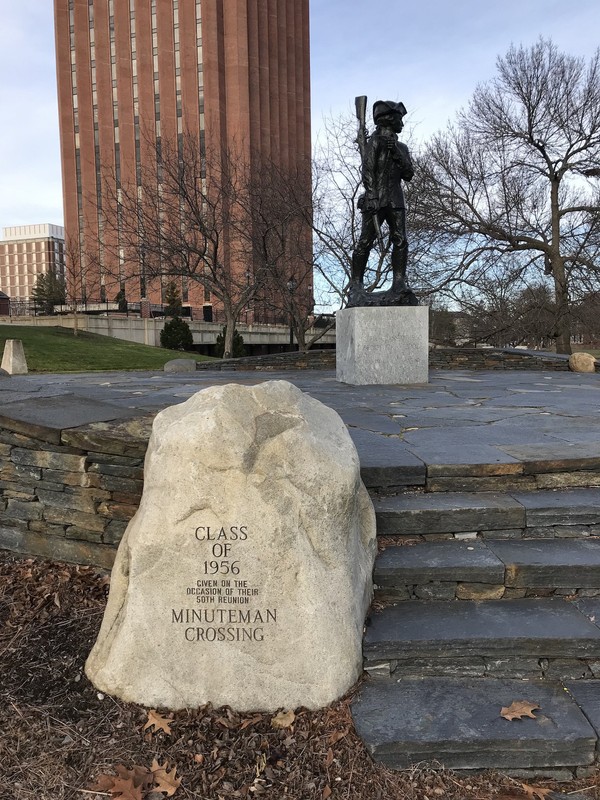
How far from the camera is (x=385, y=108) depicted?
7.44m

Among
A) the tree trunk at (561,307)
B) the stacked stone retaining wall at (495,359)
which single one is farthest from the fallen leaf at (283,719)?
the tree trunk at (561,307)

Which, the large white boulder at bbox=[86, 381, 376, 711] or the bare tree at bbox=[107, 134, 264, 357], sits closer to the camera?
the large white boulder at bbox=[86, 381, 376, 711]

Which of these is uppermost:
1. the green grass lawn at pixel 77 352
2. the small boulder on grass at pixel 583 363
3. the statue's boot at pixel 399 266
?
the statue's boot at pixel 399 266

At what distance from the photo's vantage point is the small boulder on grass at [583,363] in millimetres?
10539

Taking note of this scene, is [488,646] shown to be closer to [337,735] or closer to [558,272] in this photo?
[337,735]

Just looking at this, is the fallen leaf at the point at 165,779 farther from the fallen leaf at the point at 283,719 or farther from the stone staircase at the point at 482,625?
the stone staircase at the point at 482,625

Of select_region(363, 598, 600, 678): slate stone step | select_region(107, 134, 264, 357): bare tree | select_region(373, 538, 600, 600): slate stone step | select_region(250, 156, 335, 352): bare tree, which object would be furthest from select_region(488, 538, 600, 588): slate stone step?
select_region(107, 134, 264, 357): bare tree

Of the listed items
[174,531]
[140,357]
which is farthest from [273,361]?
[140,357]

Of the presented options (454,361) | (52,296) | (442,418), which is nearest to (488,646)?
(442,418)

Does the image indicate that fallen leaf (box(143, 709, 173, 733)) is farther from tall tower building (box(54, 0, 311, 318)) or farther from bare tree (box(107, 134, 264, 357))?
tall tower building (box(54, 0, 311, 318))

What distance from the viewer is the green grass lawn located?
19562 millimetres

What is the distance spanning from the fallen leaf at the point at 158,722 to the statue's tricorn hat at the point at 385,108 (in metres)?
7.38

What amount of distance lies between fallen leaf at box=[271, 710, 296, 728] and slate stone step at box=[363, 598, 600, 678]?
0.33m

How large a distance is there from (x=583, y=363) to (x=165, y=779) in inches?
415
